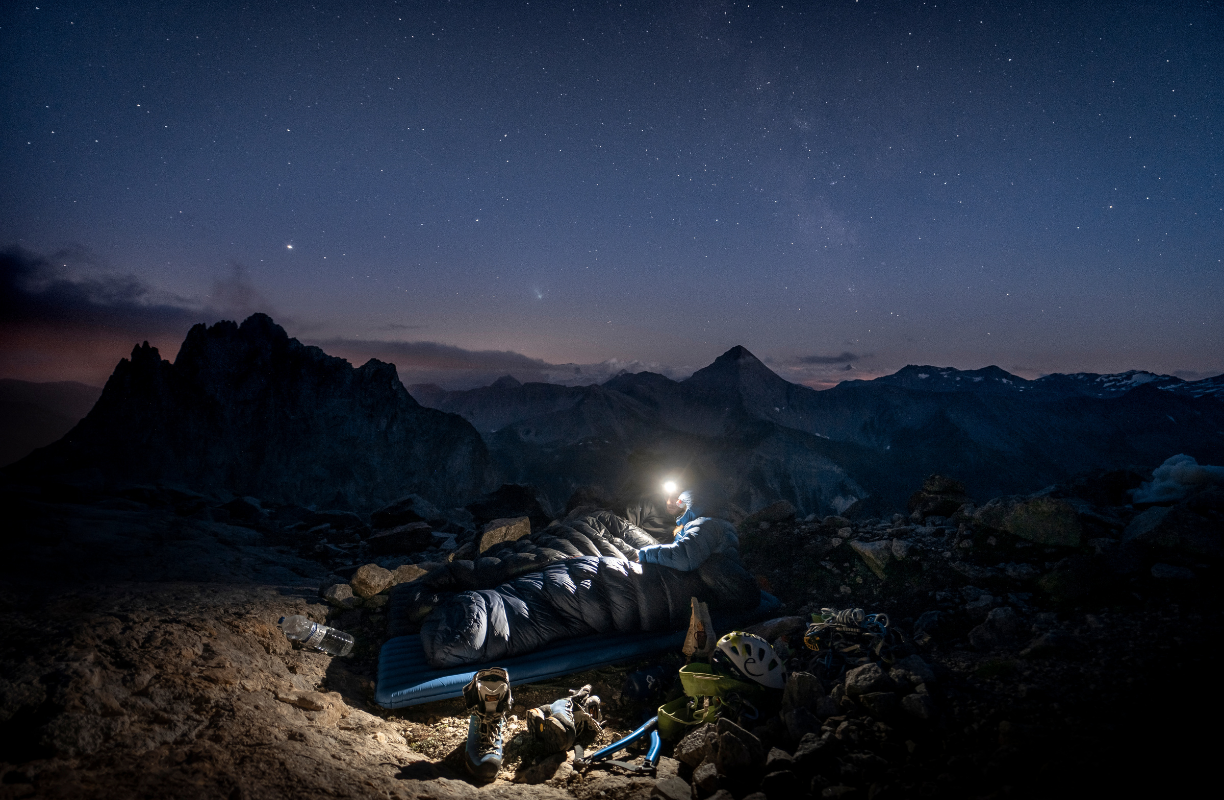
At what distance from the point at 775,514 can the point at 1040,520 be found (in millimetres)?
3942

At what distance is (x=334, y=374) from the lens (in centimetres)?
5275

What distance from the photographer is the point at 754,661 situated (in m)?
4.27

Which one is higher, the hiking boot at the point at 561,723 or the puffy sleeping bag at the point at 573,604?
the puffy sleeping bag at the point at 573,604

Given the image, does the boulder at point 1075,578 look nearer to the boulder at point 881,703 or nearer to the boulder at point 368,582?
the boulder at point 881,703

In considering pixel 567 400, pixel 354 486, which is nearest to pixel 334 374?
pixel 354 486

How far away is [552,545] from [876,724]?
4.94 m

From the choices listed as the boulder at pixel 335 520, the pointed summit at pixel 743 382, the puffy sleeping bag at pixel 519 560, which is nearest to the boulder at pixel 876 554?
the puffy sleeping bag at pixel 519 560

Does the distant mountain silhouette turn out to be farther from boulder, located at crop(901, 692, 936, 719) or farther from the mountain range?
boulder, located at crop(901, 692, 936, 719)

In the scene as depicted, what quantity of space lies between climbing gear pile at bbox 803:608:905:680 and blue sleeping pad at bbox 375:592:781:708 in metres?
1.45

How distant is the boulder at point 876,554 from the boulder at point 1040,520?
139cm

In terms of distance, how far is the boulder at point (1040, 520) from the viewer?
600cm

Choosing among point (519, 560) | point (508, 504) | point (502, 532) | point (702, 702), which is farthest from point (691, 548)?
point (508, 504)

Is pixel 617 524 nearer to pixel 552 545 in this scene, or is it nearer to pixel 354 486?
pixel 552 545

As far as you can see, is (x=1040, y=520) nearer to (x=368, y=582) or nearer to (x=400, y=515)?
(x=368, y=582)
